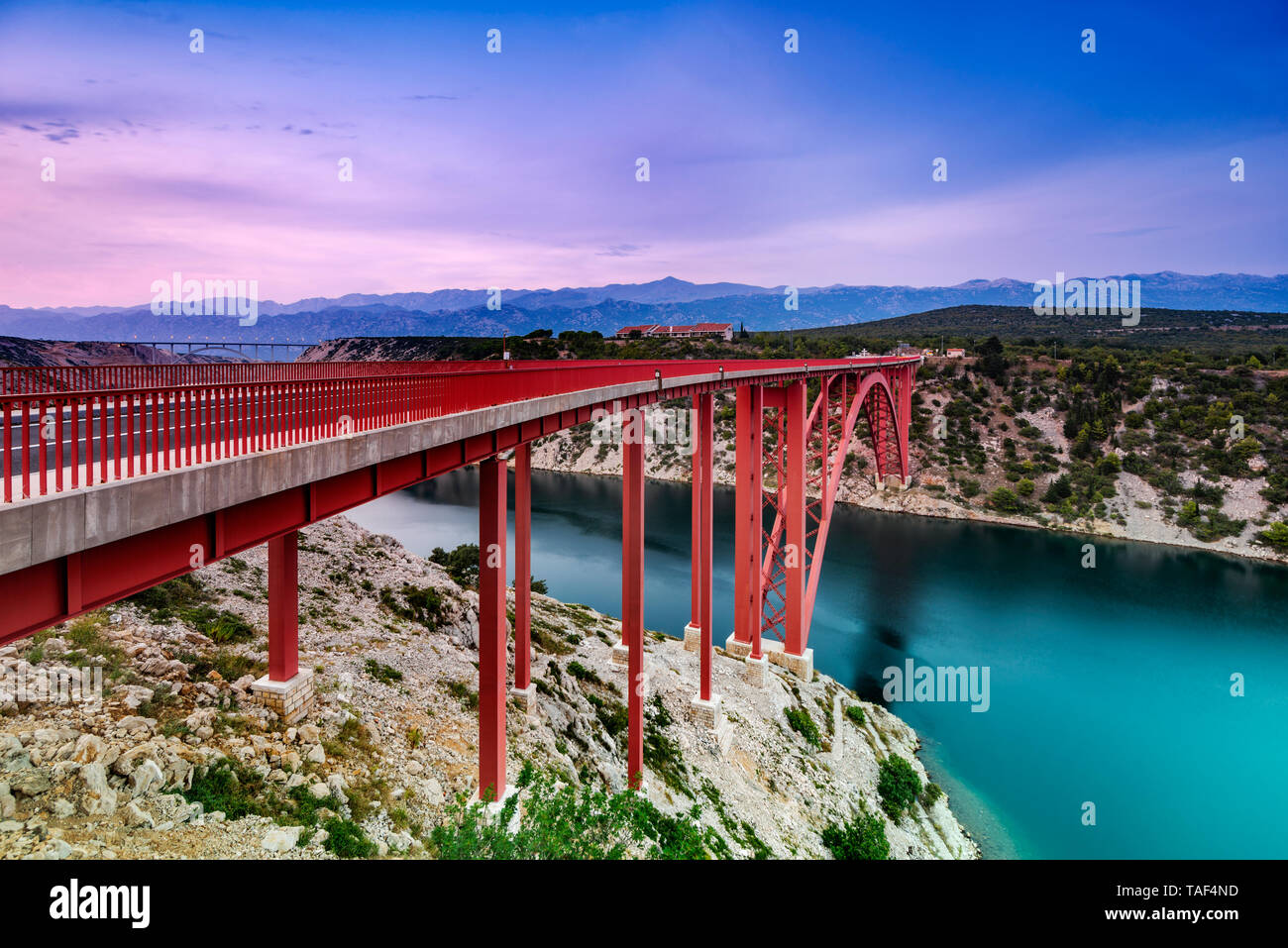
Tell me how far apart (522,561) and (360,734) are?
3.55 m

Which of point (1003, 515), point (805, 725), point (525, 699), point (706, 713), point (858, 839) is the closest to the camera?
point (525, 699)

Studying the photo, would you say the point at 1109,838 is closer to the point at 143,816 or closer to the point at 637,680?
the point at 637,680

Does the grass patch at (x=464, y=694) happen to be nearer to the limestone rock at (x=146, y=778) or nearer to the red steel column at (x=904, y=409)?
the limestone rock at (x=146, y=778)

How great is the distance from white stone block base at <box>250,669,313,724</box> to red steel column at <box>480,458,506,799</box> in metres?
3.17

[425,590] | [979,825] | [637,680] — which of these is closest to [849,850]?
[979,825]

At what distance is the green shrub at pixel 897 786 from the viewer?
1658cm

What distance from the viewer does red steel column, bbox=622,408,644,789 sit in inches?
475

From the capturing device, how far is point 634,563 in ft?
40.5

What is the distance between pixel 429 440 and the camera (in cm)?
675

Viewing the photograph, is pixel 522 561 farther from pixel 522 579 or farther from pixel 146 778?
pixel 146 778

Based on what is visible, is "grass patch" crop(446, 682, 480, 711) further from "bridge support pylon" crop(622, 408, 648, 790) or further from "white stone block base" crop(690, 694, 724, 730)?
"white stone block base" crop(690, 694, 724, 730)

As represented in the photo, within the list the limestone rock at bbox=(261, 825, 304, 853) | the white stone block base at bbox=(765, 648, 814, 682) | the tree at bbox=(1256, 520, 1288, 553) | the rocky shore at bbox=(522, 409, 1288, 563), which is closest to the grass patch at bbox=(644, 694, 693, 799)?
the white stone block base at bbox=(765, 648, 814, 682)

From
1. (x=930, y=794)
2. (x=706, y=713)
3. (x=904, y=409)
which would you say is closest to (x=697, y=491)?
(x=706, y=713)

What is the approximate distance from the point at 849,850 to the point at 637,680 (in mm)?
6304
